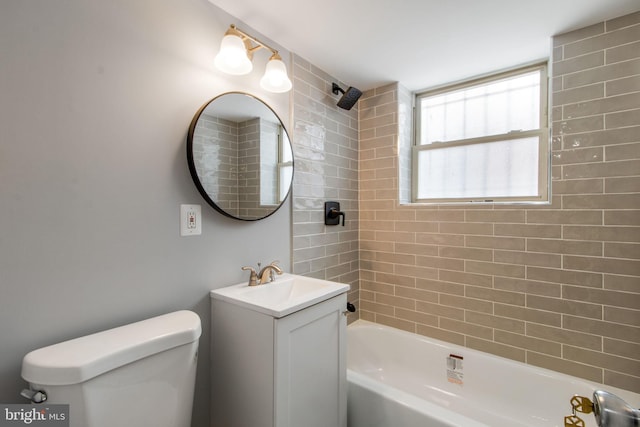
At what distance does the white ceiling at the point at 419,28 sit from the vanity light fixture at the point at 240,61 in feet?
0.68

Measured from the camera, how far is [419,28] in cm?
158

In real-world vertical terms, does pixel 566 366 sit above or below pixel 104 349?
below

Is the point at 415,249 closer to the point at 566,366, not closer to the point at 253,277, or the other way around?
the point at 566,366

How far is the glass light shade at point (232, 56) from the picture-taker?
1.28m

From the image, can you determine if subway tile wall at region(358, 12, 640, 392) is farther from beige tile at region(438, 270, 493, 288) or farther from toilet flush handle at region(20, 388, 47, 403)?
toilet flush handle at region(20, 388, 47, 403)

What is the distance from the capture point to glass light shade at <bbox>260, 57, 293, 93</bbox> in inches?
58.0

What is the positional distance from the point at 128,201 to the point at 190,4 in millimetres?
953

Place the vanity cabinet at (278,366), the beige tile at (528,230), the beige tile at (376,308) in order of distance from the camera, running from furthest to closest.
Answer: the beige tile at (376,308) → the beige tile at (528,230) → the vanity cabinet at (278,366)

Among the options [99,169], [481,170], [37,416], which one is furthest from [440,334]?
[99,169]

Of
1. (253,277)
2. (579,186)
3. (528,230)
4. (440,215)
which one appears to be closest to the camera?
(253,277)

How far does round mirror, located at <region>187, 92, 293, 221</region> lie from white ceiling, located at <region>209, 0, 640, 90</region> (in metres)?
0.48

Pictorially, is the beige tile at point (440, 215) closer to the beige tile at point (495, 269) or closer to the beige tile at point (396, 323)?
the beige tile at point (495, 269)

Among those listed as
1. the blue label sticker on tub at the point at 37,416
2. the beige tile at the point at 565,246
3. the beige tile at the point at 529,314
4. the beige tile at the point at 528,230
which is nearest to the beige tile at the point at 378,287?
the beige tile at the point at 529,314

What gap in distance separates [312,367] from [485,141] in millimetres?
1954
